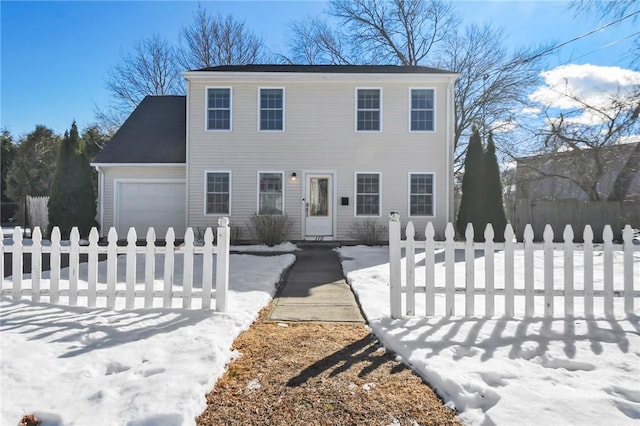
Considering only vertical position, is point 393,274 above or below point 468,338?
above

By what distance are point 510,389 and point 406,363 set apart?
0.72 metres

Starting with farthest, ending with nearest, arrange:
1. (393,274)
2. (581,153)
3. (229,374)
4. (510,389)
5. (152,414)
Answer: (581,153) < (393,274) < (229,374) < (510,389) < (152,414)

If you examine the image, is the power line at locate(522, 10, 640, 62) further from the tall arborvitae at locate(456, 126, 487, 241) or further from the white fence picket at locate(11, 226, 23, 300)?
the white fence picket at locate(11, 226, 23, 300)

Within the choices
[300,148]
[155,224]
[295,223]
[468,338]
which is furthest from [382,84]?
[468,338]

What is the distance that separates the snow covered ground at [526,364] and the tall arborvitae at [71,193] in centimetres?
1201

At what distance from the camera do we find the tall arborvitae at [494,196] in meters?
11.3

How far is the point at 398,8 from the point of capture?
67.2ft

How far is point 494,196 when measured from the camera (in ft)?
37.6

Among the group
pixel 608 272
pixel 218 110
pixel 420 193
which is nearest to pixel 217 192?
pixel 218 110

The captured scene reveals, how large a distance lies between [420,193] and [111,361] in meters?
10.8

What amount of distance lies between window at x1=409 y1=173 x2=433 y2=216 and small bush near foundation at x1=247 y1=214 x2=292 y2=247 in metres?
4.32

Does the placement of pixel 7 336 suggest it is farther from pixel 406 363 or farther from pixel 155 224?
pixel 155 224

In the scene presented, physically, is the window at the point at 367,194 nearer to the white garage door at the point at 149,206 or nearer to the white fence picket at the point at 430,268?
the white garage door at the point at 149,206

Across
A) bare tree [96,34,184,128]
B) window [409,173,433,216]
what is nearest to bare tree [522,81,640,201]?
window [409,173,433,216]
